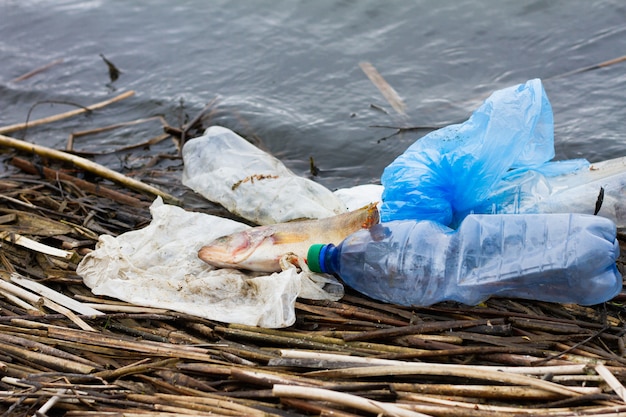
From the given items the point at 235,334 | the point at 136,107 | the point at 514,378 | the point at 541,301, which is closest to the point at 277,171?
the point at 235,334

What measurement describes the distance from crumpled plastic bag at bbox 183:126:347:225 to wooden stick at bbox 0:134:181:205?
28cm

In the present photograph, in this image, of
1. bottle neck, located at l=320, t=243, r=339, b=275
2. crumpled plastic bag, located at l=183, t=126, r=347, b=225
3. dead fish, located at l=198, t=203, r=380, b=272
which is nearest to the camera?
bottle neck, located at l=320, t=243, r=339, b=275

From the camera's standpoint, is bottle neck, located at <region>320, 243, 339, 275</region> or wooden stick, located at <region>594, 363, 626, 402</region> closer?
wooden stick, located at <region>594, 363, 626, 402</region>

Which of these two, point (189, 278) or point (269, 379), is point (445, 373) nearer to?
point (269, 379)

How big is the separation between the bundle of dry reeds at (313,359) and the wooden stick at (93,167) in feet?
4.19

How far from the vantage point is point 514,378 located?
257cm

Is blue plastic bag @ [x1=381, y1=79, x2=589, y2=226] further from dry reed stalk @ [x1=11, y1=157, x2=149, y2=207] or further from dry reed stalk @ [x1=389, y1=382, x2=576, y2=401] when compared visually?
dry reed stalk @ [x1=11, y1=157, x2=149, y2=207]

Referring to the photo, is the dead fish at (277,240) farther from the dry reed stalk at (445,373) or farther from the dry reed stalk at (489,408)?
the dry reed stalk at (489,408)

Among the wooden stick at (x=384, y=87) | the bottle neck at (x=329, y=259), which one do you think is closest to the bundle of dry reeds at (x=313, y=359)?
the bottle neck at (x=329, y=259)

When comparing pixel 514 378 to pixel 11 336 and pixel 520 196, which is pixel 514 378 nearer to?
pixel 520 196

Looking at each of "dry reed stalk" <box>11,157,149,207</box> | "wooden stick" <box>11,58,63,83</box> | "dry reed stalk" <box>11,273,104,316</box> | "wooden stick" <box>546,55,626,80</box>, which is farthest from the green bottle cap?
"wooden stick" <box>11,58,63,83</box>

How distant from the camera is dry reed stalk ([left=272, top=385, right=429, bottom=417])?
2475 millimetres

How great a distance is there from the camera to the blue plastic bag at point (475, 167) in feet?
11.8

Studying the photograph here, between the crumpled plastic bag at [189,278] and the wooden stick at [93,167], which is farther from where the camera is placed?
the wooden stick at [93,167]
